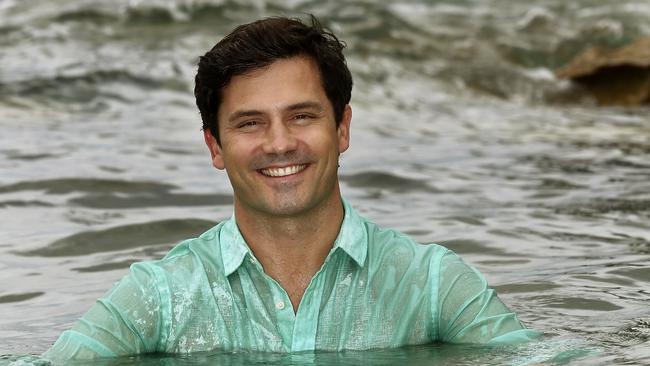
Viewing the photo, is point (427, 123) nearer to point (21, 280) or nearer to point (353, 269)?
point (21, 280)

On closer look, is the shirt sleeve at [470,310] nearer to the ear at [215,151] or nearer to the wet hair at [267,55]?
the wet hair at [267,55]

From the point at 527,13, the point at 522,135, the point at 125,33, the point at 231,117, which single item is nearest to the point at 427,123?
the point at 522,135

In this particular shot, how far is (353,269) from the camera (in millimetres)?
4770

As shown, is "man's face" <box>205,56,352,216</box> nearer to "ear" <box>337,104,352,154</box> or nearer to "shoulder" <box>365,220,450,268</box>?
"ear" <box>337,104,352,154</box>

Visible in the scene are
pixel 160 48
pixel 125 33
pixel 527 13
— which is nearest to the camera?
pixel 160 48

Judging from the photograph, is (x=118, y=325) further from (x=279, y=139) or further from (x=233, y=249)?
(x=279, y=139)

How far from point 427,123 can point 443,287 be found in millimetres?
9220

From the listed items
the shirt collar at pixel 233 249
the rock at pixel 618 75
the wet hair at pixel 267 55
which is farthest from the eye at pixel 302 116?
the rock at pixel 618 75

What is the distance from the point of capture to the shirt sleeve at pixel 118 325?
15.1 ft

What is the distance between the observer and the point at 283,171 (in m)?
4.57

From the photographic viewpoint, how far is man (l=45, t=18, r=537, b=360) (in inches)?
181

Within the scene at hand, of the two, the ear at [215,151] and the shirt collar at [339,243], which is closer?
the shirt collar at [339,243]

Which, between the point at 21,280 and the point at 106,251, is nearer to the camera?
the point at 21,280

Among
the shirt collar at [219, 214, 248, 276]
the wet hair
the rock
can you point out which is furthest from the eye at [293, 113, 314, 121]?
the rock
